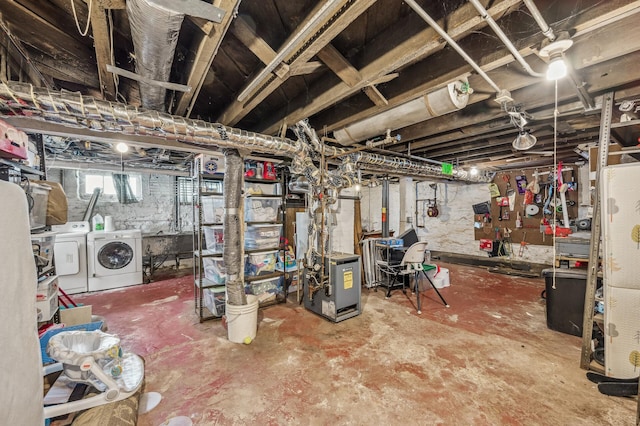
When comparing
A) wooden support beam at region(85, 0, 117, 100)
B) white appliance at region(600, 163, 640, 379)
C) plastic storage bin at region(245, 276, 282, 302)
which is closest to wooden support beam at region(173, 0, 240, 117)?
wooden support beam at region(85, 0, 117, 100)

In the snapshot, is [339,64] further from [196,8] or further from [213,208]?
[213,208]

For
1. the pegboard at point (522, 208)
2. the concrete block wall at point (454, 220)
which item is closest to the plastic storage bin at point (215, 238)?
the concrete block wall at point (454, 220)

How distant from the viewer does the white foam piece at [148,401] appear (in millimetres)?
1790

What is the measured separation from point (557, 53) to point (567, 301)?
275 cm

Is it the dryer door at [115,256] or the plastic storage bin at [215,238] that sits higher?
the plastic storage bin at [215,238]

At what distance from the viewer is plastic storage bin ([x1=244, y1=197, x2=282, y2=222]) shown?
11.3ft

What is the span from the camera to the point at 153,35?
123cm

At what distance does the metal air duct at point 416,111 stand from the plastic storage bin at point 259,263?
6.36 feet

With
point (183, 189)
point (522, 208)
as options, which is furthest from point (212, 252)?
point (522, 208)

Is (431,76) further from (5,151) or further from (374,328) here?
(5,151)

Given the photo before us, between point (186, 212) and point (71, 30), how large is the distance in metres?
5.06

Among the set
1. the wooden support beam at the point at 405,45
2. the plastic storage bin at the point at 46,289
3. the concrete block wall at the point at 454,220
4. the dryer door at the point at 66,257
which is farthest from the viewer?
the concrete block wall at the point at 454,220

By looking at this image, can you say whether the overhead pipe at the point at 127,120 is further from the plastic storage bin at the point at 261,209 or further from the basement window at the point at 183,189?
the basement window at the point at 183,189

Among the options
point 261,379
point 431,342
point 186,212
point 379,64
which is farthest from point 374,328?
point 186,212
